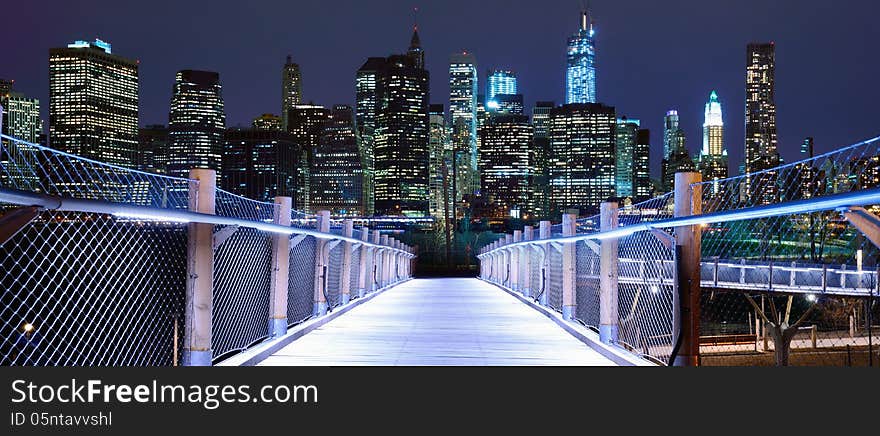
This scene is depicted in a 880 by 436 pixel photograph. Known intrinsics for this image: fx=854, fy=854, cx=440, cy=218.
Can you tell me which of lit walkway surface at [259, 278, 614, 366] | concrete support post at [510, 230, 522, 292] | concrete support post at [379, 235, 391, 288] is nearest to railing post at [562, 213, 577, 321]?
lit walkway surface at [259, 278, 614, 366]

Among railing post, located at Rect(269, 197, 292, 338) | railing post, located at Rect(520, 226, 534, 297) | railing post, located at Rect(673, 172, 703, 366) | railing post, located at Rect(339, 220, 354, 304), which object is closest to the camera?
railing post, located at Rect(673, 172, 703, 366)

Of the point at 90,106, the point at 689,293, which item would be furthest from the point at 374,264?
the point at 90,106

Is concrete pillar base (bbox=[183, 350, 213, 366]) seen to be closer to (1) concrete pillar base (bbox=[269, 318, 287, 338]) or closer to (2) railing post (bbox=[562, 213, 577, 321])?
(1) concrete pillar base (bbox=[269, 318, 287, 338])

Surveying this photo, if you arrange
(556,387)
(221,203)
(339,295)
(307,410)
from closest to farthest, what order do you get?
1. (307,410)
2. (556,387)
3. (221,203)
4. (339,295)

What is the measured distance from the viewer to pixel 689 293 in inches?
168

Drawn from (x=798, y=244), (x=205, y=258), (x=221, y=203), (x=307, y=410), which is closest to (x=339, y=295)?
(x=221, y=203)

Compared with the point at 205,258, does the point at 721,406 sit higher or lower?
lower

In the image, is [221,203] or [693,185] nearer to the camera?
[693,185]

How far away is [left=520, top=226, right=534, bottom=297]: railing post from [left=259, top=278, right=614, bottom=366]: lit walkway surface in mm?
2045

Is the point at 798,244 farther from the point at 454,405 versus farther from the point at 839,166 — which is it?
the point at 454,405

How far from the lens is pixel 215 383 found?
342 cm

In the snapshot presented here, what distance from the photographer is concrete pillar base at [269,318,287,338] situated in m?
6.50

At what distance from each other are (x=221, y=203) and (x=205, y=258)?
4.25 ft

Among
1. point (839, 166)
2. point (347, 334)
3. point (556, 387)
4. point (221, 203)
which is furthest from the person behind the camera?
point (347, 334)
